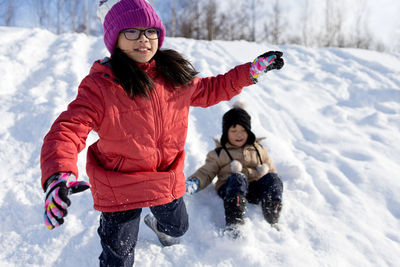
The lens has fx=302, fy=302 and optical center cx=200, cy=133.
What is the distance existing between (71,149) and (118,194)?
36 cm

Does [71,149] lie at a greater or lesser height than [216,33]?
greater

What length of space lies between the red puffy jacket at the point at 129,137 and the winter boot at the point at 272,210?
0.74 m

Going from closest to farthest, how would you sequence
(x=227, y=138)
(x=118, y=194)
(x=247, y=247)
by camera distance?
(x=118, y=194) → (x=247, y=247) → (x=227, y=138)

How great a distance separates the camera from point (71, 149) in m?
1.14

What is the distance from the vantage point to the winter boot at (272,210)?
2.02 metres

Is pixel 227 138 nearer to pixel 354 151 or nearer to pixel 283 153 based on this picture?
pixel 283 153

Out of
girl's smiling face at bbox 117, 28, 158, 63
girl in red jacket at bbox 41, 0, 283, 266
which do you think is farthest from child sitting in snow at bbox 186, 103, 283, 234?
girl's smiling face at bbox 117, 28, 158, 63

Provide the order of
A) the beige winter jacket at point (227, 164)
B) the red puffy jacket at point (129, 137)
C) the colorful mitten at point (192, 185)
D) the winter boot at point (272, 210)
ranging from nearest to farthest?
the red puffy jacket at point (129, 137) → the winter boot at point (272, 210) → the colorful mitten at point (192, 185) → the beige winter jacket at point (227, 164)

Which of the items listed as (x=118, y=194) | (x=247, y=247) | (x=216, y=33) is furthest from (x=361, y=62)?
(x=216, y=33)

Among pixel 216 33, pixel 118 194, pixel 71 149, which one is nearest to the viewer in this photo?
pixel 71 149

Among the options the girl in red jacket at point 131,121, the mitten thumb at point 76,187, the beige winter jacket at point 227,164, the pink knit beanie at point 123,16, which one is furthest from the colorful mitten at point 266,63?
the mitten thumb at point 76,187

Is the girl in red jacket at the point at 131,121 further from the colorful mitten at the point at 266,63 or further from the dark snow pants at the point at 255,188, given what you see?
the dark snow pants at the point at 255,188

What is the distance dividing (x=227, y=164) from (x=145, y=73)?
1232 mm

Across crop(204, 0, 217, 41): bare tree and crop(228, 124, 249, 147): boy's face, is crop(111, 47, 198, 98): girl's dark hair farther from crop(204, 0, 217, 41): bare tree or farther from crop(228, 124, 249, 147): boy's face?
crop(204, 0, 217, 41): bare tree
